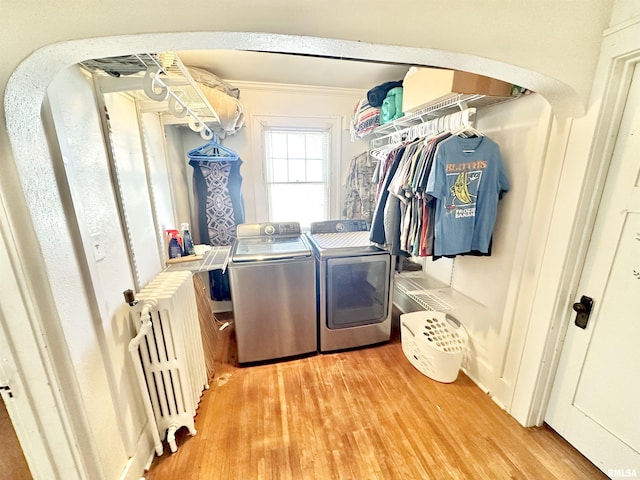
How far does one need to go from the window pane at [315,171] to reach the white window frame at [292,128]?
92mm

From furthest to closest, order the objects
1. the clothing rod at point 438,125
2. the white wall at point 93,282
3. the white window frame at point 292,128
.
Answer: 1. the white window frame at point 292,128
2. the clothing rod at point 438,125
3. the white wall at point 93,282

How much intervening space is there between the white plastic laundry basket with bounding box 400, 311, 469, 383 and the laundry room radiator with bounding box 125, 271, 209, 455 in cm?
158

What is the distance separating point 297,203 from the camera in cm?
310

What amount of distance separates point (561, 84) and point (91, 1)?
1595 millimetres

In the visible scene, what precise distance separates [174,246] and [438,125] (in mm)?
2133

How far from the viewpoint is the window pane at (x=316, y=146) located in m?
2.97

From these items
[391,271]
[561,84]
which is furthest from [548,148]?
[391,271]

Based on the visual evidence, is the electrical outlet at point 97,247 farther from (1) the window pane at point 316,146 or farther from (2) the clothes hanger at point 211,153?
(1) the window pane at point 316,146

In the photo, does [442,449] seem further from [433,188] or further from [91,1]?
[91,1]

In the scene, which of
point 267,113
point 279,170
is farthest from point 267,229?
point 267,113

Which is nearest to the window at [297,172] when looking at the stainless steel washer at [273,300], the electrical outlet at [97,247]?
the stainless steel washer at [273,300]

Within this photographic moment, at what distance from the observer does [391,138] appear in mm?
2500

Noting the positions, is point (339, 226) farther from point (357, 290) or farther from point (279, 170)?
point (279, 170)

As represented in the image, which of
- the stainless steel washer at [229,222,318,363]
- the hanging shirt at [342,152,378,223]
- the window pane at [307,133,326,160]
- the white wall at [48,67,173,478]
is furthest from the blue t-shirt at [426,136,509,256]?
the window pane at [307,133,326,160]
